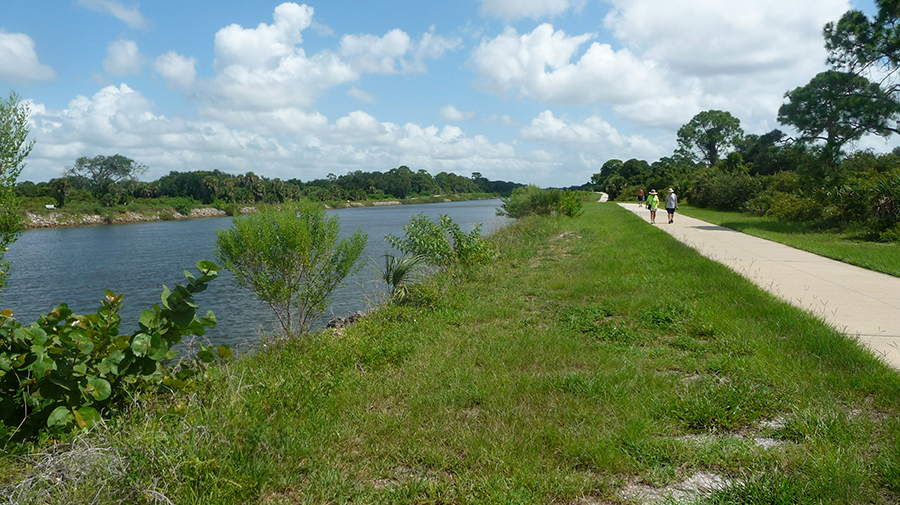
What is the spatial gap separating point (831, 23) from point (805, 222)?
7.19 meters

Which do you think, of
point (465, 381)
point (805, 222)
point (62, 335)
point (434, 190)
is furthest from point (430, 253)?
point (434, 190)

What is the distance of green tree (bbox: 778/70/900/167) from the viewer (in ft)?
59.9

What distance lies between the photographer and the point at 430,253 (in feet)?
39.1

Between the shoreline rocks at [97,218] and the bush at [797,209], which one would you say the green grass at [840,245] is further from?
the shoreline rocks at [97,218]

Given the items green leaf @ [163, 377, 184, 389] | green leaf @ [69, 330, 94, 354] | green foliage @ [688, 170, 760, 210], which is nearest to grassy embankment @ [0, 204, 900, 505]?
green leaf @ [163, 377, 184, 389]

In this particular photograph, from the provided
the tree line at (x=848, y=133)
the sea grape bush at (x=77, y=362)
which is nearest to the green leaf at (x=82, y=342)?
the sea grape bush at (x=77, y=362)

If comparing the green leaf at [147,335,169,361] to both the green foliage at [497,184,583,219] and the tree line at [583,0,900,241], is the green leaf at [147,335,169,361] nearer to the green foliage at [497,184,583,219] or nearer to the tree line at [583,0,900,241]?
the tree line at [583,0,900,241]

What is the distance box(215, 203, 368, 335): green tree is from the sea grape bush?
14.4 feet

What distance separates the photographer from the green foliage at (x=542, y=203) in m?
28.5

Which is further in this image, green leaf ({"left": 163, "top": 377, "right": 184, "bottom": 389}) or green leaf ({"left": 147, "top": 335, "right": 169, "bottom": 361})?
green leaf ({"left": 163, "top": 377, "right": 184, "bottom": 389})

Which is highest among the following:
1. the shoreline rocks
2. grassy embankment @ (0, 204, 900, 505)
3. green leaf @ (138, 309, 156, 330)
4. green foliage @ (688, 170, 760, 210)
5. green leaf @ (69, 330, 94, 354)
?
green foliage @ (688, 170, 760, 210)

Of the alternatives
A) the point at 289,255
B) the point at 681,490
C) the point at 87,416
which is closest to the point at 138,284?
the point at 289,255

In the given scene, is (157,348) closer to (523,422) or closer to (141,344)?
(141,344)

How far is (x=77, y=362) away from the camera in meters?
3.29
